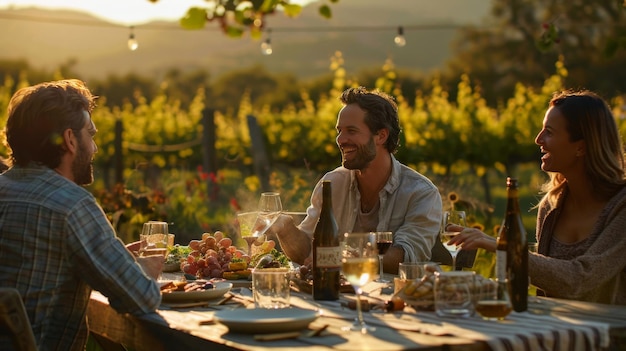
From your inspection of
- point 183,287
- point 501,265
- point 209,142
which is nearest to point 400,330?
point 501,265

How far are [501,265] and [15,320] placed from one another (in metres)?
1.43

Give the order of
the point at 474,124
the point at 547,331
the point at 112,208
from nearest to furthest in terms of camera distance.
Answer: the point at 547,331 < the point at 112,208 < the point at 474,124

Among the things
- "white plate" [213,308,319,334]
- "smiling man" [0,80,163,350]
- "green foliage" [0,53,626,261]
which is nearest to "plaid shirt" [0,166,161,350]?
"smiling man" [0,80,163,350]

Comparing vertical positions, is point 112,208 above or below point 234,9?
below

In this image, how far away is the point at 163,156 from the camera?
1608cm

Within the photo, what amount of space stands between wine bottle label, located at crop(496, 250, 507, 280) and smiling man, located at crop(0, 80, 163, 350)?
1.06m

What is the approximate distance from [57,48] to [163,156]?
8390cm

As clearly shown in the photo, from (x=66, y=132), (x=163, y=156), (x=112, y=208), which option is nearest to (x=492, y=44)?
(x=163, y=156)

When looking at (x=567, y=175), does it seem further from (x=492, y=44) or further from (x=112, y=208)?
(x=492, y=44)

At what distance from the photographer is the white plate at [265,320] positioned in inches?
104

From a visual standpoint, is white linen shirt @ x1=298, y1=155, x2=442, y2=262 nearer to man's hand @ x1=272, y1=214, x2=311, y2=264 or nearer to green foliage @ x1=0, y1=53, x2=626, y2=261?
man's hand @ x1=272, y1=214, x2=311, y2=264

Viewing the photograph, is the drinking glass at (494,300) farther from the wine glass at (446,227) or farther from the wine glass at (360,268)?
the wine glass at (446,227)

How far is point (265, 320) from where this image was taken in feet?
8.66

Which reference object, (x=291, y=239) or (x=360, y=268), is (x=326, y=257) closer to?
(x=360, y=268)
